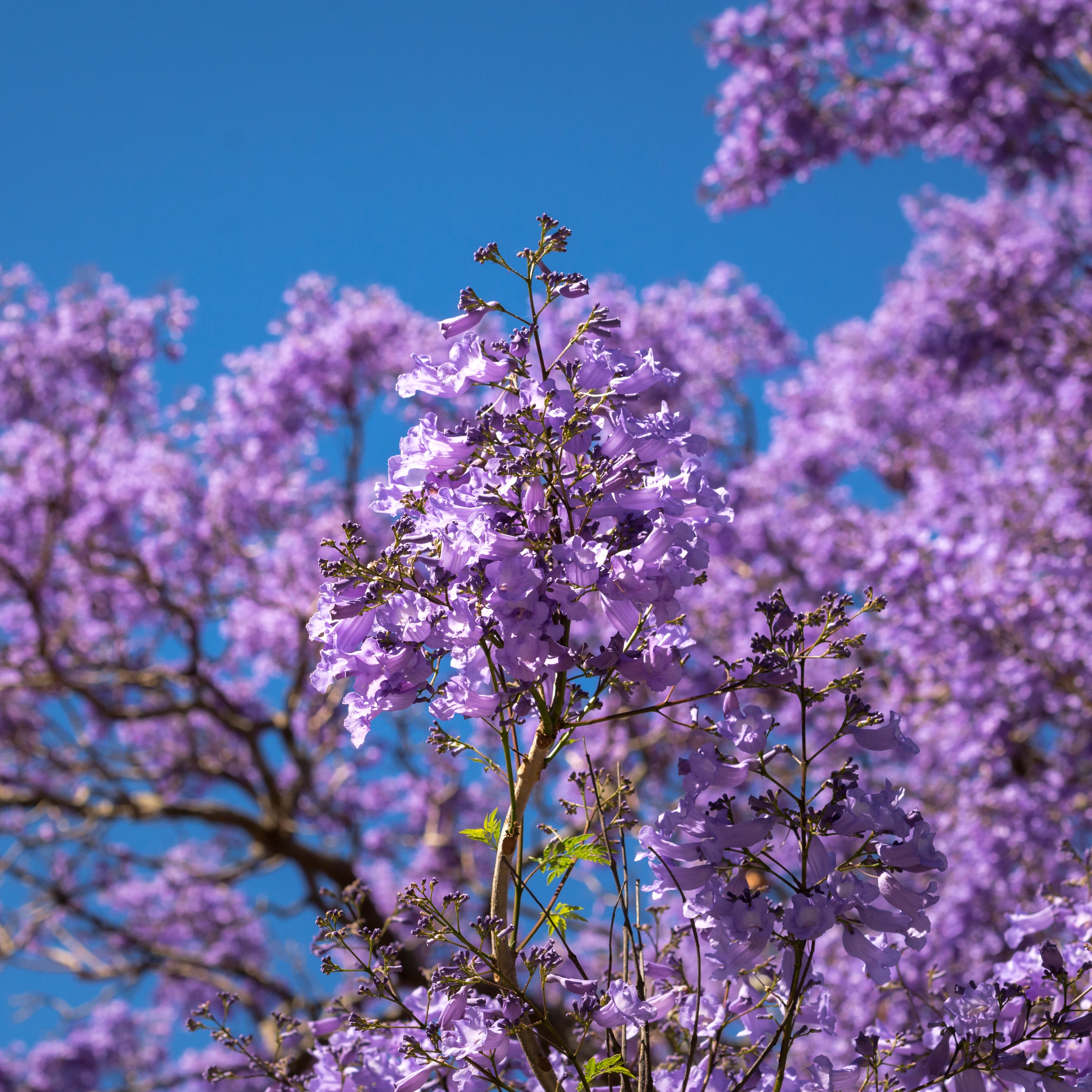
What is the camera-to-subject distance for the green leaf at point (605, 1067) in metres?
1.67

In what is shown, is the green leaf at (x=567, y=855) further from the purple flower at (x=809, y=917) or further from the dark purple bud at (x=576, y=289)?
the dark purple bud at (x=576, y=289)

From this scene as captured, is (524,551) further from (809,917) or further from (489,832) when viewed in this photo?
(809,917)

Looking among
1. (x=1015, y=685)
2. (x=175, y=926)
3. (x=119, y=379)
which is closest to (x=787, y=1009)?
(x=1015, y=685)

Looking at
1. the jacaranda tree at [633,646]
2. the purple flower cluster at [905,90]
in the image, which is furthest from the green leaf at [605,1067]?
the purple flower cluster at [905,90]

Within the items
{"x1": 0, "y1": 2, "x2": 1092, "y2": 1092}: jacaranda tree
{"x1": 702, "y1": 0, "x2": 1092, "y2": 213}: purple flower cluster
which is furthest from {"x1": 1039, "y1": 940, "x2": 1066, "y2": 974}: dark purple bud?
{"x1": 702, "y1": 0, "x2": 1092, "y2": 213}: purple flower cluster

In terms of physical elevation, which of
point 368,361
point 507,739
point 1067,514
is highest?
point 368,361

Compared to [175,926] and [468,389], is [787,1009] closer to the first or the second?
[468,389]

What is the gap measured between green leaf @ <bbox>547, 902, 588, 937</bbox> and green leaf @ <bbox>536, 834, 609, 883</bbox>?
0.17 ft

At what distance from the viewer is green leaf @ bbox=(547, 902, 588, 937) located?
1774 mm

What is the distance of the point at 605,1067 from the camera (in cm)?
170

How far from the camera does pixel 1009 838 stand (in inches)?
251

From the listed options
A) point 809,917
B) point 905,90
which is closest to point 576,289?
point 809,917

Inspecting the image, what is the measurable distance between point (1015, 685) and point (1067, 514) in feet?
5.20

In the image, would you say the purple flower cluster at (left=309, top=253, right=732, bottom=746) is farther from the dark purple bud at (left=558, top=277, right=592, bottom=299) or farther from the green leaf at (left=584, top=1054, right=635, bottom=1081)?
the green leaf at (left=584, top=1054, right=635, bottom=1081)
